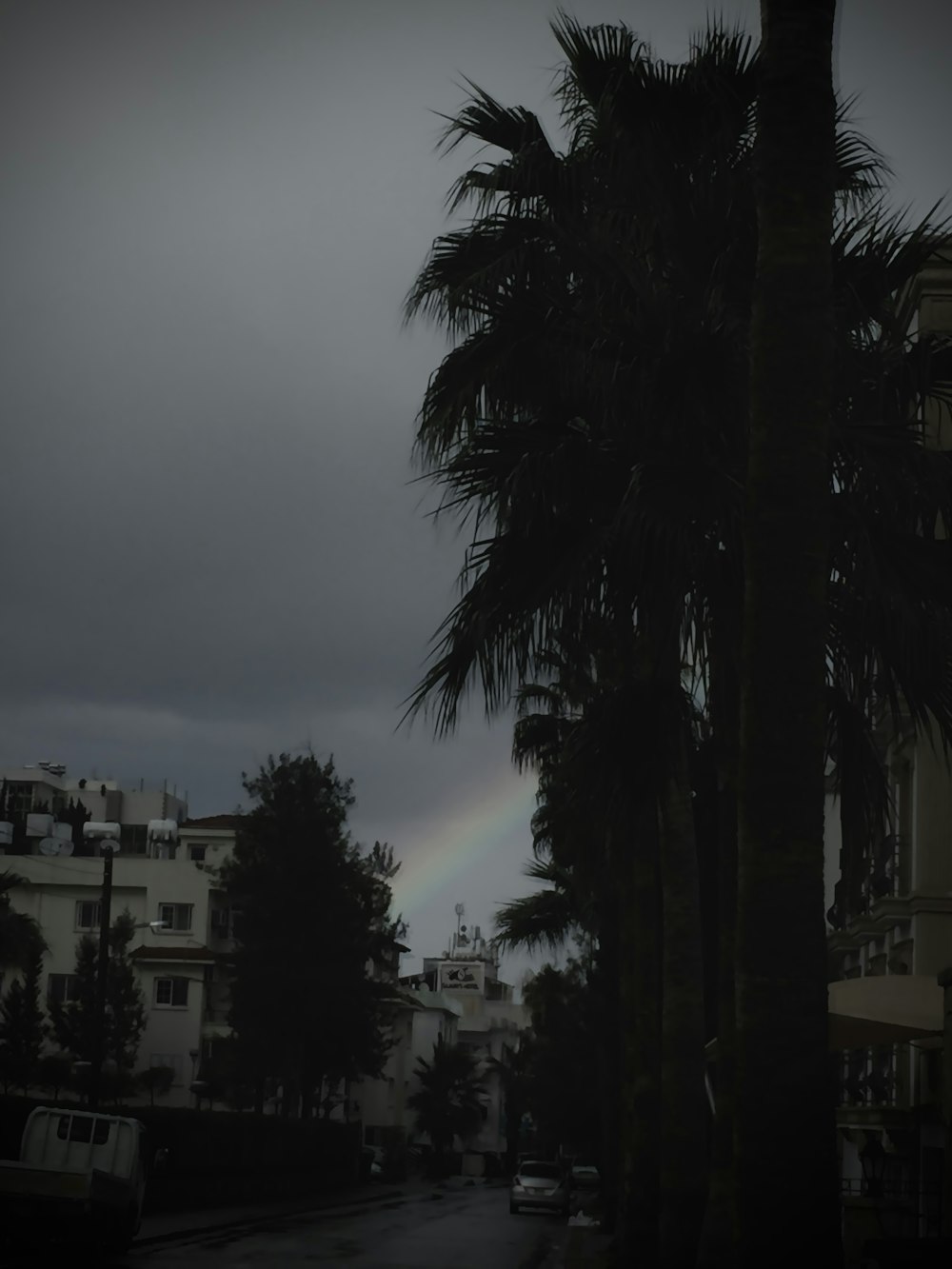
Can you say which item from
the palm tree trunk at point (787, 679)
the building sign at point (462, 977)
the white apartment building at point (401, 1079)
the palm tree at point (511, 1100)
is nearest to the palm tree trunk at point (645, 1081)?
the palm tree trunk at point (787, 679)

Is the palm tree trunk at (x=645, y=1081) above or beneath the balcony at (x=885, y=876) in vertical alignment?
beneath

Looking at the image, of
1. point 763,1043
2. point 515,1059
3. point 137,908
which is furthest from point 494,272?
point 515,1059

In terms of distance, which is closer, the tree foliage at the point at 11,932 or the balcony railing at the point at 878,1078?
the balcony railing at the point at 878,1078

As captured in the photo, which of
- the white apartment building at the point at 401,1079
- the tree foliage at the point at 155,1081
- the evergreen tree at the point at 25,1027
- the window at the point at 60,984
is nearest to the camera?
the evergreen tree at the point at 25,1027

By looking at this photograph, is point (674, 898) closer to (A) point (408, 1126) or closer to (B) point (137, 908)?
(B) point (137, 908)

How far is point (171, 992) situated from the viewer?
8225 centimetres

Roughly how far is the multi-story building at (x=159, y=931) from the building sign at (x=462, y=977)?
287 ft

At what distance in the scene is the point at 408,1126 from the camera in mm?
122062

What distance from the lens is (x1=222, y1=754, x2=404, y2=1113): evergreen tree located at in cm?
6084

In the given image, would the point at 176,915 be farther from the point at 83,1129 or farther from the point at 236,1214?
the point at 83,1129

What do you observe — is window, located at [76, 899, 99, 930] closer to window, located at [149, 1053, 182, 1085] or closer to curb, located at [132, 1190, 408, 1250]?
window, located at [149, 1053, 182, 1085]

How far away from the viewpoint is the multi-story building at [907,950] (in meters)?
25.2

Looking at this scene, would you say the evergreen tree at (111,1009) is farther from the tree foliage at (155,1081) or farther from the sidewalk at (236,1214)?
the sidewalk at (236,1214)

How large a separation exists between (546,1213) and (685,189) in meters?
49.1
